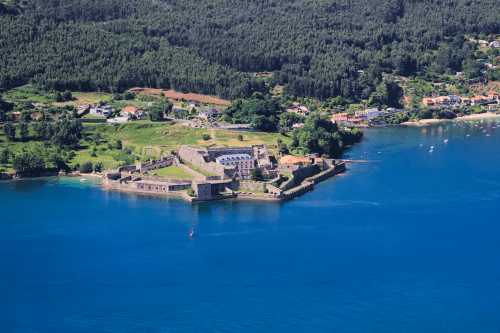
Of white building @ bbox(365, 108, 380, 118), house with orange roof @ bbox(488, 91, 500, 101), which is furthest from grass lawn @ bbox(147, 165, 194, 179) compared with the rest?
house with orange roof @ bbox(488, 91, 500, 101)

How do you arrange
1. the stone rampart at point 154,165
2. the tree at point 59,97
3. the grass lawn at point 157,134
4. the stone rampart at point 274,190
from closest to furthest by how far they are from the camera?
the stone rampart at point 274,190, the stone rampart at point 154,165, the grass lawn at point 157,134, the tree at point 59,97

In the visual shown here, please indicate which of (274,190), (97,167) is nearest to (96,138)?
(97,167)

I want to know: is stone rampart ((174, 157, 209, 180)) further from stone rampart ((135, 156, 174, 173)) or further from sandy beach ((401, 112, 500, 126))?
sandy beach ((401, 112, 500, 126))

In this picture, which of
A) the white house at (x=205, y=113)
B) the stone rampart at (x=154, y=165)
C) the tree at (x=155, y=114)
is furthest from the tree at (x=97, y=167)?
the white house at (x=205, y=113)

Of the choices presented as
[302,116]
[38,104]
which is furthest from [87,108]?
[302,116]

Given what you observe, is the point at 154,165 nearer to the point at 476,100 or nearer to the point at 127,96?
the point at 127,96

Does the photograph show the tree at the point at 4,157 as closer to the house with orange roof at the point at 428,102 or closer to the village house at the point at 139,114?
the village house at the point at 139,114
